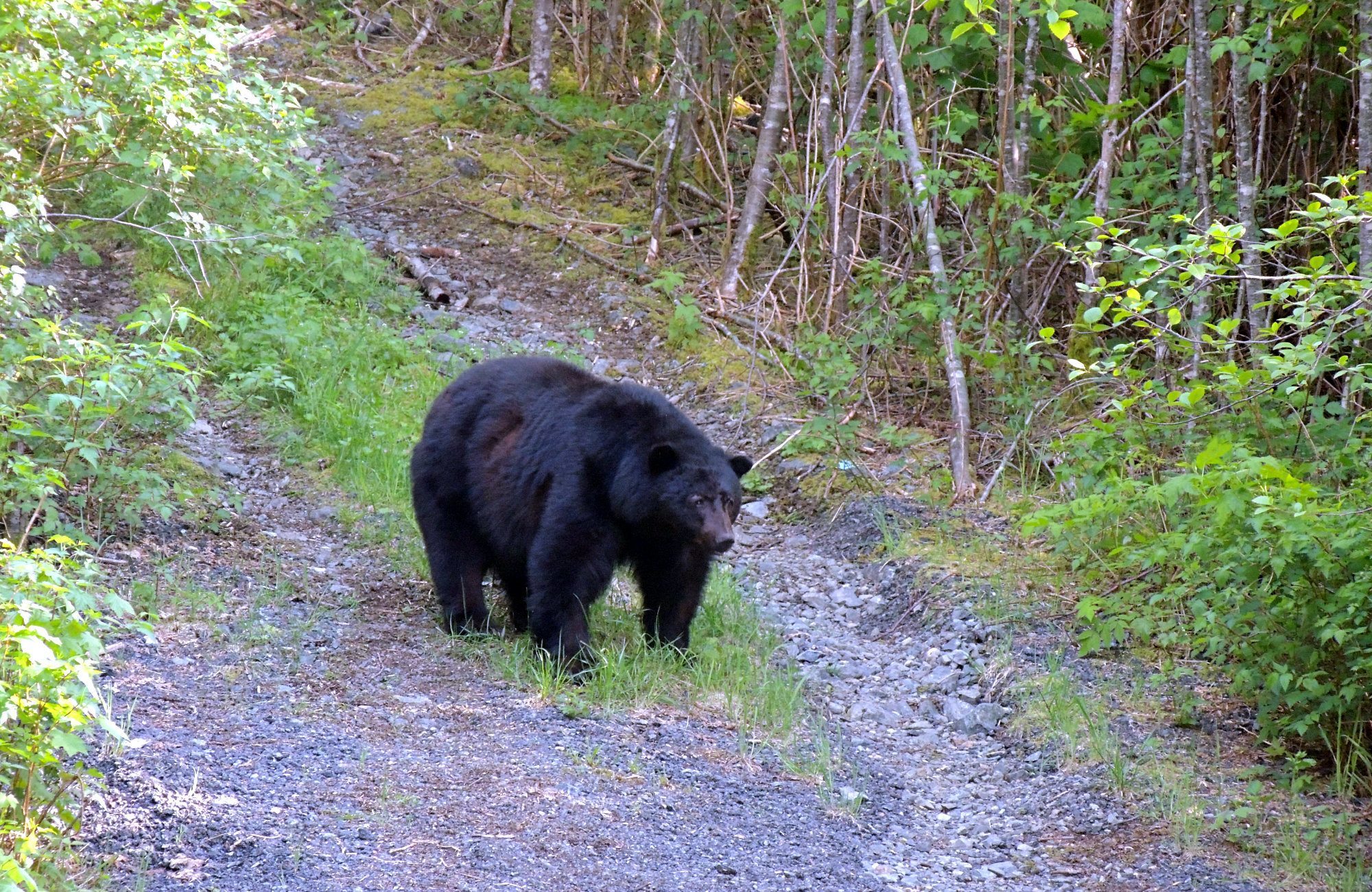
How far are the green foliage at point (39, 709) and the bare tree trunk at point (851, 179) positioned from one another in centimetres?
729

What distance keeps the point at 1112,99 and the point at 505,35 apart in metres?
9.54

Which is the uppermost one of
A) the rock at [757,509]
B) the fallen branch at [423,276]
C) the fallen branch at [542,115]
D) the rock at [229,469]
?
the fallen branch at [542,115]

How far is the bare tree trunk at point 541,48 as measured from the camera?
1480 centimetres

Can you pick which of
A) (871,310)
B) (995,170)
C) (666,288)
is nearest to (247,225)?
(666,288)

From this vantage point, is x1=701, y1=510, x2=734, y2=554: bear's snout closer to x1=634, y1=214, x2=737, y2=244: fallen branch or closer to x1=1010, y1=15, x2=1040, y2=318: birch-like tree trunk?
x1=1010, y1=15, x2=1040, y2=318: birch-like tree trunk

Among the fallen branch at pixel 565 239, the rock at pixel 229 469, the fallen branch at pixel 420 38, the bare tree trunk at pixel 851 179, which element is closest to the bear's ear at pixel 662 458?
the rock at pixel 229 469

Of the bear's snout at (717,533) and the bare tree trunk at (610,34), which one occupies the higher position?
the bare tree trunk at (610,34)

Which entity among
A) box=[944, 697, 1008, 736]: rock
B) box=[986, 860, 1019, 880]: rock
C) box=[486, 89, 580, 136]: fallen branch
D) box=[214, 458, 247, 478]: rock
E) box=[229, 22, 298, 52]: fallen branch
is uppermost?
box=[229, 22, 298, 52]: fallen branch

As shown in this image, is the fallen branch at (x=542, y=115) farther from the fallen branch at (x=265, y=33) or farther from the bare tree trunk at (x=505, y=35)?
the fallen branch at (x=265, y=33)

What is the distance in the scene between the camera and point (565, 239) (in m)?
12.9

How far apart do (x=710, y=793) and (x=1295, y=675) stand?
256 cm

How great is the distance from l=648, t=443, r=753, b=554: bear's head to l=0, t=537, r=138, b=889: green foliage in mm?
2812

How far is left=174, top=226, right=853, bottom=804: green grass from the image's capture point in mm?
5879

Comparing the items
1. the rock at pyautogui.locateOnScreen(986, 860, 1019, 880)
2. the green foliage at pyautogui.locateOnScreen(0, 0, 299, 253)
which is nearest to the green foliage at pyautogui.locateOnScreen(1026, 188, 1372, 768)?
the rock at pyautogui.locateOnScreen(986, 860, 1019, 880)
